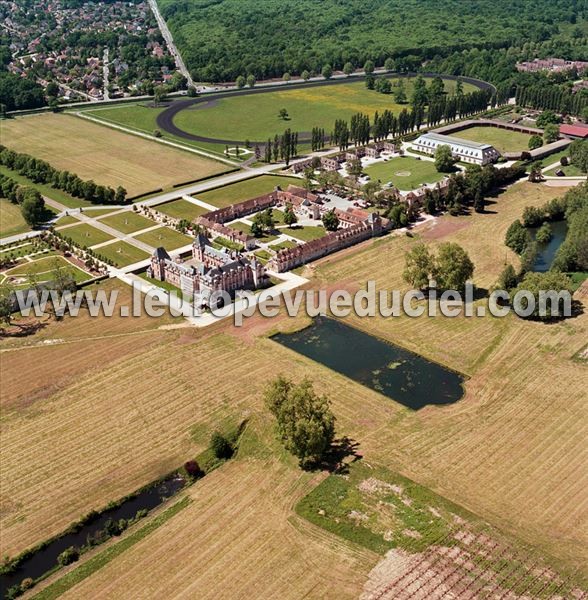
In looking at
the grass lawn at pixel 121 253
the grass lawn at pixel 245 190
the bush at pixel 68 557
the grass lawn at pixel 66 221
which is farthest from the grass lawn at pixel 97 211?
the bush at pixel 68 557

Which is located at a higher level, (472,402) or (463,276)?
(463,276)

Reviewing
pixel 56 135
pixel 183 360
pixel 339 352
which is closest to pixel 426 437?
pixel 339 352

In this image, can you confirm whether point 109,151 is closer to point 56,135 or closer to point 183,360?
point 56,135

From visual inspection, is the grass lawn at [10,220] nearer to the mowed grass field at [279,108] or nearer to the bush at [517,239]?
the mowed grass field at [279,108]

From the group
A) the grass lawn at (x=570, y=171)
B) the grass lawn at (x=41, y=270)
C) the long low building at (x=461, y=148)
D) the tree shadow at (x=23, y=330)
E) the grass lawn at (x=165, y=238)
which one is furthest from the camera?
the long low building at (x=461, y=148)

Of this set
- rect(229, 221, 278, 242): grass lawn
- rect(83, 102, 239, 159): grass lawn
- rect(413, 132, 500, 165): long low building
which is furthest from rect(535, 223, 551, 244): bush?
rect(83, 102, 239, 159): grass lawn

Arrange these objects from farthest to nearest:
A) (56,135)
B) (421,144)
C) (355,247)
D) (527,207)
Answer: (56,135), (421,144), (527,207), (355,247)

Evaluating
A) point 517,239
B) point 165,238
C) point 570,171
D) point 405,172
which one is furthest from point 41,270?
point 570,171
